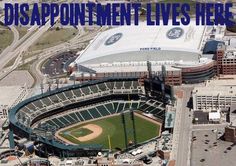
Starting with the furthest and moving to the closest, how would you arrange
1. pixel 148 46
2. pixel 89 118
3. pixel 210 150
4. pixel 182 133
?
pixel 148 46 < pixel 89 118 < pixel 182 133 < pixel 210 150

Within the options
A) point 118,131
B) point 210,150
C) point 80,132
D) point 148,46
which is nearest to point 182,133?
point 210,150

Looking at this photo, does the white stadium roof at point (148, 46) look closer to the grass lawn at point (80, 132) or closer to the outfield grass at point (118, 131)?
the outfield grass at point (118, 131)

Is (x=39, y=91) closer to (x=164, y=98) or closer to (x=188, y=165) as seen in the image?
(x=164, y=98)

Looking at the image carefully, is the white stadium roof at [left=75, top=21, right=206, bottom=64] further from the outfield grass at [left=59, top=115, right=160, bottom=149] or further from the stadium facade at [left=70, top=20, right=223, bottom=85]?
the outfield grass at [left=59, top=115, right=160, bottom=149]

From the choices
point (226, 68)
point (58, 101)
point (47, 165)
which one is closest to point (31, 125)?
point (58, 101)

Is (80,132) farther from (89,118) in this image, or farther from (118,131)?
(118,131)

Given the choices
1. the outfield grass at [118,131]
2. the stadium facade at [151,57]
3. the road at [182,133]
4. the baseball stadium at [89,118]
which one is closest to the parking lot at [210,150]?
the road at [182,133]

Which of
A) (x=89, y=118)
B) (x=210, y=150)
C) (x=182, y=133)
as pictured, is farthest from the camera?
(x=89, y=118)
